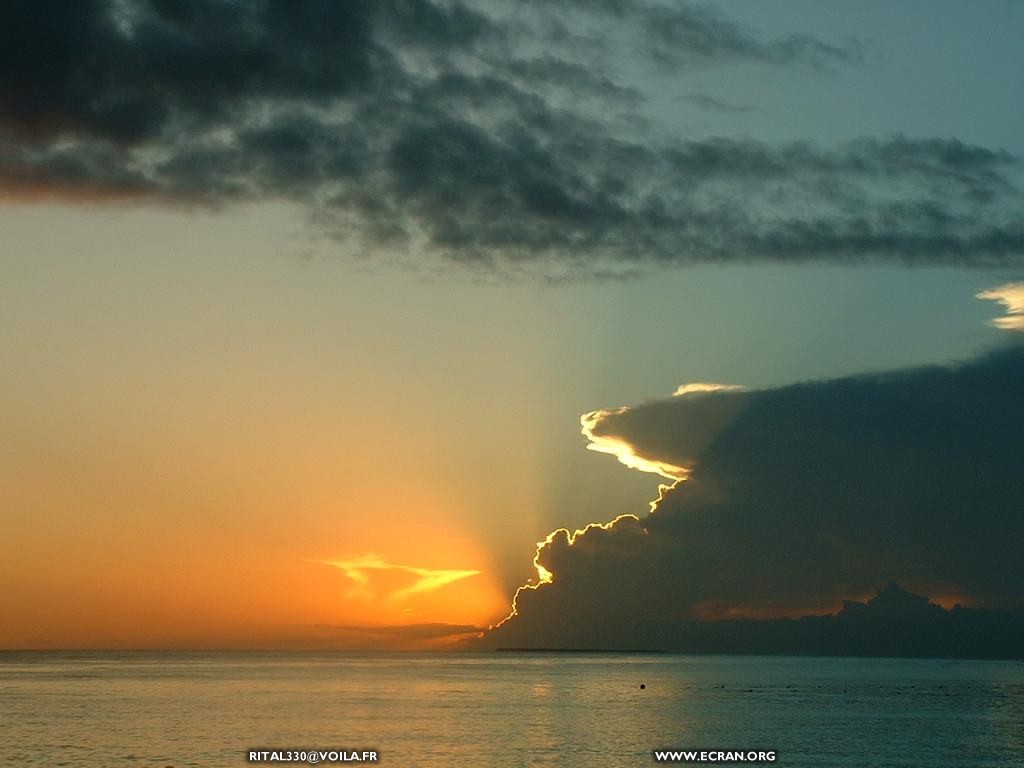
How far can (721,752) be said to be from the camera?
10156 cm

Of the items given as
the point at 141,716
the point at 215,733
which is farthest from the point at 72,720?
the point at 215,733

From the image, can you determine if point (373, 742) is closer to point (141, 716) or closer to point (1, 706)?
point (141, 716)

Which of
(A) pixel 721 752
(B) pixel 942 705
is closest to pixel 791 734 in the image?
(A) pixel 721 752

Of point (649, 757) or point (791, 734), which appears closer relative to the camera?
point (649, 757)

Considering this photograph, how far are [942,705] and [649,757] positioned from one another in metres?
97.1

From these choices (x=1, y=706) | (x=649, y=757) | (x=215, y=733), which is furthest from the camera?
(x=1, y=706)

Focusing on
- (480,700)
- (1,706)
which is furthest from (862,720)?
(1,706)

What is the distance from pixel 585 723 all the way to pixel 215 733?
134ft

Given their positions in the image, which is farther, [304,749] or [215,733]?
[215,733]

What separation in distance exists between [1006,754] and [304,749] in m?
62.2

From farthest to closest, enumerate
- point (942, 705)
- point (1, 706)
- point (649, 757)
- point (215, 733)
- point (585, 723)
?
point (942, 705) → point (1, 706) → point (585, 723) → point (215, 733) → point (649, 757)

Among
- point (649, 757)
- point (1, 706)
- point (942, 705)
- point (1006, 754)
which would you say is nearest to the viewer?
point (649, 757)

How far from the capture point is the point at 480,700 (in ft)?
595

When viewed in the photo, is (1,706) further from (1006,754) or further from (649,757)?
(1006,754)
